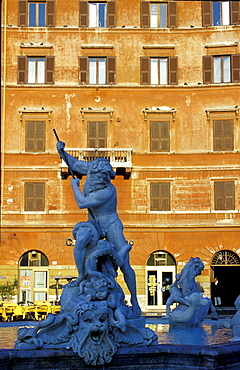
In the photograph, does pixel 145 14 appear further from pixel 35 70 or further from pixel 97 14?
pixel 35 70

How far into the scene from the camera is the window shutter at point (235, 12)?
35.3m

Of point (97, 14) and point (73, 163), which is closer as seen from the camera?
point (73, 163)

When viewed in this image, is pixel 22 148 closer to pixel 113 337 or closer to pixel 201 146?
pixel 201 146

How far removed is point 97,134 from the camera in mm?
34688

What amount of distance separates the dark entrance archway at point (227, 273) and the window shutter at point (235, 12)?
11.8m

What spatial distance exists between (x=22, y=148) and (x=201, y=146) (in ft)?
29.5

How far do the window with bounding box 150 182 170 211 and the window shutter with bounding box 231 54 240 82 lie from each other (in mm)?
6435

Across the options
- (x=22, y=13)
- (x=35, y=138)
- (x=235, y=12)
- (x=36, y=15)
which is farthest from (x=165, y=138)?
(x=22, y=13)

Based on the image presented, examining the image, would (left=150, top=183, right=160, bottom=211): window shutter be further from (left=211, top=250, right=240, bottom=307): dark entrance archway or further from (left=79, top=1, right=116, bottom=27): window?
(left=79, top=1, right=116, bottom=27): window

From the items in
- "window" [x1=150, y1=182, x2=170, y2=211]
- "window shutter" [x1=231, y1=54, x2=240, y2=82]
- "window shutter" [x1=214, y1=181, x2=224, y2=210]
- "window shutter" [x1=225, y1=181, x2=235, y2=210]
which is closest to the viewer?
"window shutter" [x1=225, y1=181, x2=235, y2=210]

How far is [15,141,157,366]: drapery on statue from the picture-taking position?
8.01 metres

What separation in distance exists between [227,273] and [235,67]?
34.0 feet

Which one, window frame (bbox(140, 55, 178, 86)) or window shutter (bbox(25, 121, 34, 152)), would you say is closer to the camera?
window shutter (bbox(25, 121, 34, 152))

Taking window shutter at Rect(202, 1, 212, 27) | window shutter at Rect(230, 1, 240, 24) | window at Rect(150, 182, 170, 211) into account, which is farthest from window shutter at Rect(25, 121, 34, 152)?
window shutter at Rect(230, 1, 240, 24)
